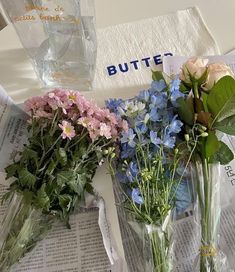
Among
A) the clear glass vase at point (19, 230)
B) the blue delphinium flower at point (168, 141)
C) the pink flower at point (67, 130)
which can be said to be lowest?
the clear glass vase at point (19, 230)

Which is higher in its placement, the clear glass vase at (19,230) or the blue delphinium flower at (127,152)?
the blue delphinium flower at (127,152)

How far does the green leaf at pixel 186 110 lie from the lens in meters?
0.64

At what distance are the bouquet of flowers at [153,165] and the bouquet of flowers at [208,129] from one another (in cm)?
2

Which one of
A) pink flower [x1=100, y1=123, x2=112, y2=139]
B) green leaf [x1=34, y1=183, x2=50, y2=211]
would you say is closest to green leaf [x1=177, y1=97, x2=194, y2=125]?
pink flower [x1=100, y1=123, x2=112, y2=139]

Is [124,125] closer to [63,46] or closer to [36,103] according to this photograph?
[36,103]

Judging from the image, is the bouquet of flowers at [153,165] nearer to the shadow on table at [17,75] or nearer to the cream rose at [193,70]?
the cream rose at [193,70]

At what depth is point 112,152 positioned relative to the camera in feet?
2.04

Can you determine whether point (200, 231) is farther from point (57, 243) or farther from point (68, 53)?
point (68, 53)

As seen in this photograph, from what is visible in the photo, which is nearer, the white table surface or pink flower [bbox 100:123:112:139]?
pink flower [bbox 100:123:112:139]

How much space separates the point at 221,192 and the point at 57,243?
250mm

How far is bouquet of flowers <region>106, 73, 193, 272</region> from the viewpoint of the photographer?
0.60 metres

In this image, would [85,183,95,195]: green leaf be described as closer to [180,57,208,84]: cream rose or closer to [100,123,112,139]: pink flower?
[100,123,112,139]: pink flower

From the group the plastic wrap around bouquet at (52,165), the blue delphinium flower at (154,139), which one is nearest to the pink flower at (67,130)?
the plastic wrap around bouquet at (52,165)

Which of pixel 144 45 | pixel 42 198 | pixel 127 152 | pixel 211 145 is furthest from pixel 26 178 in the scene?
pixel 144 45
